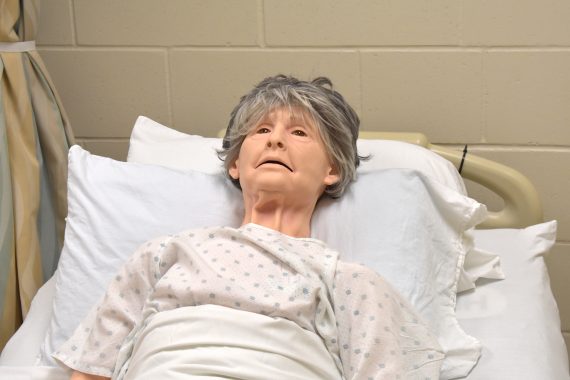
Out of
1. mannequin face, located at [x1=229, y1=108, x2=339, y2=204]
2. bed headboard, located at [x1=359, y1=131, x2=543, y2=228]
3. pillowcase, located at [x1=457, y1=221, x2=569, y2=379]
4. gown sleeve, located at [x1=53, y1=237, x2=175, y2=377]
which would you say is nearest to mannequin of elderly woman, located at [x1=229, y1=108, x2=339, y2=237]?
mannequin face, located at [x1=229, y1=108, x2=339, y2=204]

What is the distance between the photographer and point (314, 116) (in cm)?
167

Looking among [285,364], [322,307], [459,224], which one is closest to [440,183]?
[459,224]

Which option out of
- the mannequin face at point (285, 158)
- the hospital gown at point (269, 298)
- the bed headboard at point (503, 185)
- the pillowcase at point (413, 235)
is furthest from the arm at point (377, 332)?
the bed headboard at point (503, 185)

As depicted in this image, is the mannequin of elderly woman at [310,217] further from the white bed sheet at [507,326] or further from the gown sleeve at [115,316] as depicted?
the white bed sheet at [507,326]

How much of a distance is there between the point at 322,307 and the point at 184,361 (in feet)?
0.83

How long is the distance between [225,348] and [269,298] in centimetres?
12

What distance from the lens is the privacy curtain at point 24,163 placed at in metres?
2.04

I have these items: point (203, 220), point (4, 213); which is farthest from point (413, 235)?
point (4, 213)

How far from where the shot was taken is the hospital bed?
5.19ft

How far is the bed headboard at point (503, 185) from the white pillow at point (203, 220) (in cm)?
31

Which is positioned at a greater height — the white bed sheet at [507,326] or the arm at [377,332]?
the arm at [377,332]

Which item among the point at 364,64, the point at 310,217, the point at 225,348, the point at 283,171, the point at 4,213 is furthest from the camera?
the point at 364,64

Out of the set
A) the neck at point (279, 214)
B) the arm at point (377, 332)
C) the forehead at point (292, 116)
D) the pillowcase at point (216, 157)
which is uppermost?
the forehead at point (292, 116)

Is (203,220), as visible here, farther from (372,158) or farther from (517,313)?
(517,313)
